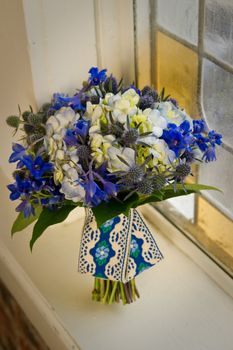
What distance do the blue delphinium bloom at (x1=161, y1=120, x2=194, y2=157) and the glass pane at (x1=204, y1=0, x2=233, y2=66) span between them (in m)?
0.18

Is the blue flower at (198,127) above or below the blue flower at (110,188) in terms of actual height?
above

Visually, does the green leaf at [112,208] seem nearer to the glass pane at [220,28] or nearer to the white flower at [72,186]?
the white flower at [72,186]

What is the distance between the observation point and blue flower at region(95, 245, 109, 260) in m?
1.35

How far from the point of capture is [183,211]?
63.2 inches

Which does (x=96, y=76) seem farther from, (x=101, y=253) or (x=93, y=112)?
(x=101, y=253)

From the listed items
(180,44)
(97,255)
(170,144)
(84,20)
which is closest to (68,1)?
(84,20)

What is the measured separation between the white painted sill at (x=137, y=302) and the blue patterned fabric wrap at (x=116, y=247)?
0.14 metres

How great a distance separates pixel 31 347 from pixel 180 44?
3.05 ft

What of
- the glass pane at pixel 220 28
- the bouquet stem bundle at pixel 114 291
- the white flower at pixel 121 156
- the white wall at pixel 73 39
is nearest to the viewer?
the white flower at pixel 121 156

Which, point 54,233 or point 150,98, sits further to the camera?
point 54,233

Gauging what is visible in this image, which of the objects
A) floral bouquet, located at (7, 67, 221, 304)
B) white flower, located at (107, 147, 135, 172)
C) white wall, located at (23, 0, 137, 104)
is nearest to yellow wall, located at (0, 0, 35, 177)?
white wall, located at (23, 0, 137, 104)

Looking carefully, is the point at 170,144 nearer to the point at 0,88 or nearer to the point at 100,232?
the point at 100,232

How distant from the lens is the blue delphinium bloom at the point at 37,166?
3.76 feet

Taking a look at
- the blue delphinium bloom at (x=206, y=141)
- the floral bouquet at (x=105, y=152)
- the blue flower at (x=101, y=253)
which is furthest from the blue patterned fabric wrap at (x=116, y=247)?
the blue delphinium bloom at (x=206, y=141)
